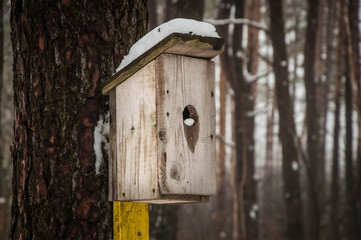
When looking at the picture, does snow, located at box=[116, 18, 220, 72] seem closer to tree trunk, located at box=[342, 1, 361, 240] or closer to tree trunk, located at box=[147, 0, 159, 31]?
tree trunk, located at box=[147, 0, 159, 31]

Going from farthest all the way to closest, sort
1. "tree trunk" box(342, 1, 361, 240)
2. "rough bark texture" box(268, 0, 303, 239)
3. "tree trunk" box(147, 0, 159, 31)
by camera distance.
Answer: "tree trunk" box(342, 1, 361, 240)
"tree trunk" box(147, 0, 159, 31)
"rough bark texture" box(268, 0, 303, 239)

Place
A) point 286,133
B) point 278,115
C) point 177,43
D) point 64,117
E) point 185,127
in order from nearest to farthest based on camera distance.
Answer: point 177,43 < point 185,127 < point 64,117 < point 286,133 < point 278,115

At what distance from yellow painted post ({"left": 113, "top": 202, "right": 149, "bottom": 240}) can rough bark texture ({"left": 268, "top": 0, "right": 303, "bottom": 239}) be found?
6.69 metres

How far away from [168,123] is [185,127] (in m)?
0.12

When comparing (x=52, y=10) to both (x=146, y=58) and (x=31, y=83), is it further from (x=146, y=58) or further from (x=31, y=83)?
(x=146, y=58)

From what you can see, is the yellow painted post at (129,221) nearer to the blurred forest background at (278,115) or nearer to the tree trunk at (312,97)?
the blurred forest background at (278,115)

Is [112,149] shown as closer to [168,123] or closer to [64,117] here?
[64,117]

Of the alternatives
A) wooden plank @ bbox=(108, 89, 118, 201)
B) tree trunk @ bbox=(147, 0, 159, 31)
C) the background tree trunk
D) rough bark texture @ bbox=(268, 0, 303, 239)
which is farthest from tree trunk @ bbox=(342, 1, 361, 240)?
wooden plank @ bbox=(108, 89, 118, 201)

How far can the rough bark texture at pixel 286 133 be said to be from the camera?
28.8 ft

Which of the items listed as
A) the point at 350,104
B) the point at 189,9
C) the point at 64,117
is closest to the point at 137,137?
the point at 64,117

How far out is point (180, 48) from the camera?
2125 mm

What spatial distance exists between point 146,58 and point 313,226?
10.6 meters

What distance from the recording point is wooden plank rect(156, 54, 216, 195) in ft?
6.85

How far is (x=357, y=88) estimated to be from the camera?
10.7m
